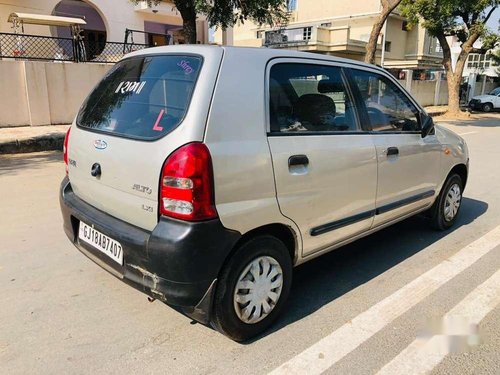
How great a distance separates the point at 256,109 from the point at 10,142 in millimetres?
7424

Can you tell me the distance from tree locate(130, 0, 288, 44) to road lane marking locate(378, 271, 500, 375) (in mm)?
7926

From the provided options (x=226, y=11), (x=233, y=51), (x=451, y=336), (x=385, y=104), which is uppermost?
(x=226, y=11)

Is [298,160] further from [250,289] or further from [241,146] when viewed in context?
[250,289]

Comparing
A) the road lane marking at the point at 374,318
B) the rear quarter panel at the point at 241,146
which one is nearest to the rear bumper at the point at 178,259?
the rear quarter panel at the point at 241,146

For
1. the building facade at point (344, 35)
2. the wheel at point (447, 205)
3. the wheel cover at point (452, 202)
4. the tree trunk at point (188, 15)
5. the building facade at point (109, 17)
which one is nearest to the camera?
the wheel at point (447, 205)

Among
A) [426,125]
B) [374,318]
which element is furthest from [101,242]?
[426,125]

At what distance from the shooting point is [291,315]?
3.05 metres

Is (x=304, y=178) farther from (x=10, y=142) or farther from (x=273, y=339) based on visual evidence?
(x=10, y=142)

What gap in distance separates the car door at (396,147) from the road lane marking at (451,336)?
2.93ft

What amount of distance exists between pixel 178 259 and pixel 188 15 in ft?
29.2

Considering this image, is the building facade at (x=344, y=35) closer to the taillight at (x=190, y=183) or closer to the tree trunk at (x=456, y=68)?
the tree trunk at (x=456, y=68)

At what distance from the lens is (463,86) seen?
2969 centimetres

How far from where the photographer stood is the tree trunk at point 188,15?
31.9 ft

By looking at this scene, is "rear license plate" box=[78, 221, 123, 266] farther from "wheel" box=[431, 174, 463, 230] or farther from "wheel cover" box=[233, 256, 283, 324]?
"wheel" box=[431, 174, 463, 230]
